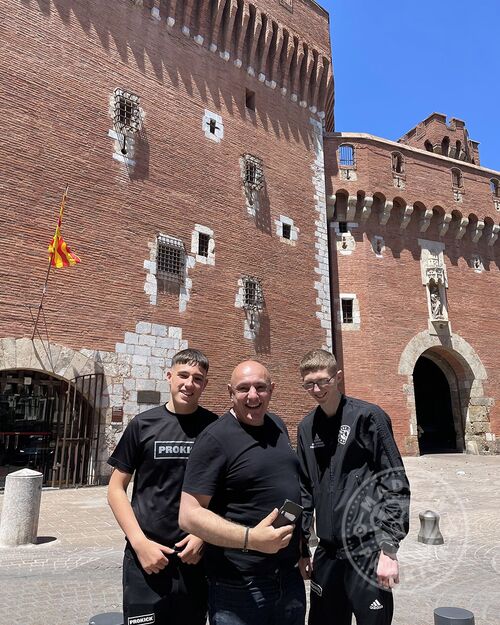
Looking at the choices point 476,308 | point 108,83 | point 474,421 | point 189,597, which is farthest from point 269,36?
point 189,597

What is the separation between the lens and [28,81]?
12.0m

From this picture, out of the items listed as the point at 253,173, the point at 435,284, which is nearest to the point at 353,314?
the point at 435,284

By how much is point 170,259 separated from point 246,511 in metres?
12.1

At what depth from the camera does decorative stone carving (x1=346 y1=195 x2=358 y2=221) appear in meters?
19.7

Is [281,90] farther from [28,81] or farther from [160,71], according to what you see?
[28,81]

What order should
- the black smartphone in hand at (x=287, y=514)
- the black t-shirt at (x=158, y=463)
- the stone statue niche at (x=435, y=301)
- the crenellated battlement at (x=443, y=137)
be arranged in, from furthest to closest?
the crenellated battlement at (x=443, y=137), the stone statue niche at (x=435, y=301), the black t-shirt at (x=158, y=463), the black smartphone in hand at (x=287, y=514)

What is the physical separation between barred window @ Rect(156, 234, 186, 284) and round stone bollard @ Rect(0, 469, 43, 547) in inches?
310

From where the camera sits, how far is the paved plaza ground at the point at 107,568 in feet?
13.7

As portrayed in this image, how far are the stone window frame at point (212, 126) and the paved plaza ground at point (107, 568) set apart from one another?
11.6 m

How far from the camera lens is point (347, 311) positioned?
756 inches

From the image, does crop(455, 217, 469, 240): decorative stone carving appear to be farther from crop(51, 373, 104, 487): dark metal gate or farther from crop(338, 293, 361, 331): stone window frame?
crop(51, 373, 104, 487): dark metal gate

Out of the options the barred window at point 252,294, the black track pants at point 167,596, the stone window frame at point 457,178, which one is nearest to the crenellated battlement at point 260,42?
the stone window frame at point 457,178

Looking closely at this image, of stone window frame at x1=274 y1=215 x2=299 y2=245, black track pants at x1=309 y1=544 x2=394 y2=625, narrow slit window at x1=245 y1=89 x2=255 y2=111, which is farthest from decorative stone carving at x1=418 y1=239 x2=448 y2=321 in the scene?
black track pants at x1=309 y1=544 x2=394 y2=625

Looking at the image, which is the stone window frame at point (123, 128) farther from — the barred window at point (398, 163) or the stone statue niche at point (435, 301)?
the stone statue niche at point (435, 301)
